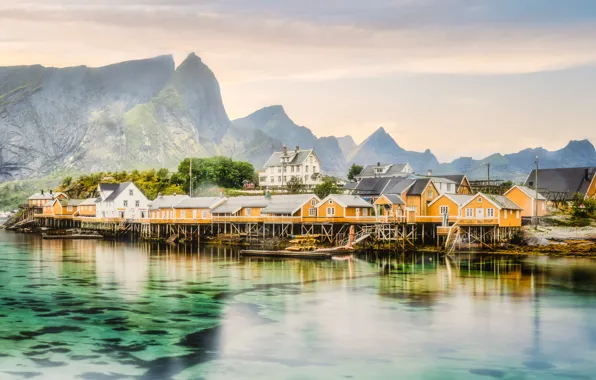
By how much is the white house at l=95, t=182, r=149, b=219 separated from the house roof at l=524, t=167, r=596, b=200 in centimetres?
5152

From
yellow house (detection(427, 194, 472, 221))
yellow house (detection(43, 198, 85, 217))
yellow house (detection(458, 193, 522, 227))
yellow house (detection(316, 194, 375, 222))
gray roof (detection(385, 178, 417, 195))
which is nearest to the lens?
yellow house (detection(458, 193, 522, 227))

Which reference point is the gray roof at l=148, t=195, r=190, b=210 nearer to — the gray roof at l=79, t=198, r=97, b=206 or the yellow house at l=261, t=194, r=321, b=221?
the yellow house at l=261, t=194, r=321, b=221

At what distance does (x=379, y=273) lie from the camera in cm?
4641

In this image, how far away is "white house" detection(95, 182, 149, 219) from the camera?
314ft

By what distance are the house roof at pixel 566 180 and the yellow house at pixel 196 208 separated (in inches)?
1435

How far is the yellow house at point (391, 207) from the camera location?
6525 centimetres

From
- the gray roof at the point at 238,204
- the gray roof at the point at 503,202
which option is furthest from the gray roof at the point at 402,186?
the gray roof at the point at 238,204

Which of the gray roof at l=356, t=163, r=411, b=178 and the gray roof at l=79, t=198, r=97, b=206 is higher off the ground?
the gray roof at l=356, t=163, r=411, b=178

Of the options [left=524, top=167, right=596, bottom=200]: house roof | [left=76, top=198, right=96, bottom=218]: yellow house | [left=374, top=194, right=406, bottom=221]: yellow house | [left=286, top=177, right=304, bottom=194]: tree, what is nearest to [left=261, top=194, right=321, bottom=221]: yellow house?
[left=374, top=194, right=406, bottom=221]: yellow house

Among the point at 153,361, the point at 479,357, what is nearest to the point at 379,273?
the point at 479,357

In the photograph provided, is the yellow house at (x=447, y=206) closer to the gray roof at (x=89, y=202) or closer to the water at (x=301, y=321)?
the water at (x=301, y=321)

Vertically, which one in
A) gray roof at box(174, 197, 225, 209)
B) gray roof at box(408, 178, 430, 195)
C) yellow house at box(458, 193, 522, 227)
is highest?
gray roof at box(408, 178, 430, 195)

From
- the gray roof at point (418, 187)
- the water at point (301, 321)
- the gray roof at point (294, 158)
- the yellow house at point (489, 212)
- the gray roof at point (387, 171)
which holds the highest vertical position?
the gray roof at point (294, 158)

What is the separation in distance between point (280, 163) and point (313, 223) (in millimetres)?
51243
